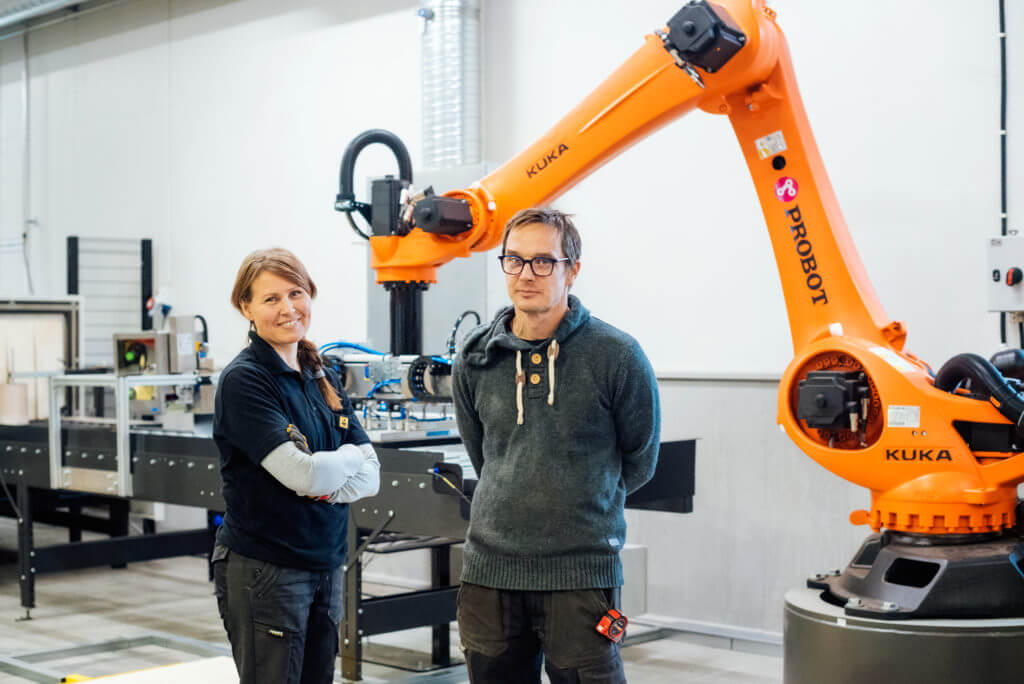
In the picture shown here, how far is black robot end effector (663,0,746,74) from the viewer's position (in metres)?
2.72

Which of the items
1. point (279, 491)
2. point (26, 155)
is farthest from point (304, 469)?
point (26, 155)

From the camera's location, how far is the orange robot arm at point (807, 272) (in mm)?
2660

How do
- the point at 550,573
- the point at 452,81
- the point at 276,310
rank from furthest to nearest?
the point at 452,81 → the point at 276,310 → the point at 550,573

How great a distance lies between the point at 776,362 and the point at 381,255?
195 centimetres

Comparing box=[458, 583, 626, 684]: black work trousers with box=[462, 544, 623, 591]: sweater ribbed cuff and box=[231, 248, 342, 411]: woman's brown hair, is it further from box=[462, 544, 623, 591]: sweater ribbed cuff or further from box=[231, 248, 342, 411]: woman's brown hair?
box=[231, 248, 342, 411]: woman's brown hair

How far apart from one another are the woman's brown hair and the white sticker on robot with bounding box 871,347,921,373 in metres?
1.34

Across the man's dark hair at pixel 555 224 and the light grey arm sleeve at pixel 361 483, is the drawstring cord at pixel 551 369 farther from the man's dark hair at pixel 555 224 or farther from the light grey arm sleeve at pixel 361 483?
the light grey arm sleeve at pixel 361 483

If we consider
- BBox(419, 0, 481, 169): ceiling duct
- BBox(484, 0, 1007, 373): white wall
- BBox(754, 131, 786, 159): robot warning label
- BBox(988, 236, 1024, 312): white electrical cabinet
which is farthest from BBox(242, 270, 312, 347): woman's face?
BBox(419, 0, 481, 169): ceiling duct

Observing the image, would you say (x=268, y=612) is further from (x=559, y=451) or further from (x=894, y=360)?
(x=894, y=360)

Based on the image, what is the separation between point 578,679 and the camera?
1845mm

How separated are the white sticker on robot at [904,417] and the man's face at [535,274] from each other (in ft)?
3.85

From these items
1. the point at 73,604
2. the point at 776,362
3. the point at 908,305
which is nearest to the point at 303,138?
the point at 73,604

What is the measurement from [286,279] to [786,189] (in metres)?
1.42

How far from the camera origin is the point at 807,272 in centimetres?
296
